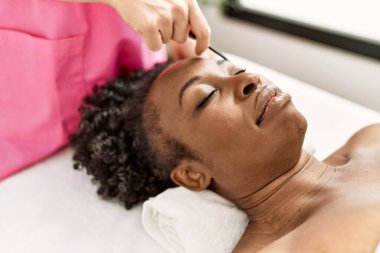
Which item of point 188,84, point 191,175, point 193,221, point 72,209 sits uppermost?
point 188,84

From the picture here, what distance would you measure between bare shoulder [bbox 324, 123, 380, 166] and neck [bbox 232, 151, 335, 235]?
133 mm

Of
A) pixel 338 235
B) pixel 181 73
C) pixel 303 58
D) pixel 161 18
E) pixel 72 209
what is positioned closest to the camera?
pixel 338 235

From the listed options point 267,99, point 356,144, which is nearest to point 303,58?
point 356,144

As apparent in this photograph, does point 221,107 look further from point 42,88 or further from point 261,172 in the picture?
point 42,88

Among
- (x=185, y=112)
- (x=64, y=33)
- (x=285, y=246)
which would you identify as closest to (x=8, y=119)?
(x=64, y=33)

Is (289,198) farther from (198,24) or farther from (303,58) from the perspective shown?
(303,58)

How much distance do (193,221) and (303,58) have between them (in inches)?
47.5

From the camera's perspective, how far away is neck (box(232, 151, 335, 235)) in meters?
1.06

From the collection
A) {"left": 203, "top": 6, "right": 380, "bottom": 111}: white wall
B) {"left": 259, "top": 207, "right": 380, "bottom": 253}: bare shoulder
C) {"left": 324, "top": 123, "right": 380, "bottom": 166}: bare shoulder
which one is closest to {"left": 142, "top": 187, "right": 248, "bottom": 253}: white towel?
{"left": 259, "top": 207, "right": 380, "bottom": 253}: bare shoulder

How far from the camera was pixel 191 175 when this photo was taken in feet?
3.69

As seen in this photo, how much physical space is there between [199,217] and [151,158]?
21cm

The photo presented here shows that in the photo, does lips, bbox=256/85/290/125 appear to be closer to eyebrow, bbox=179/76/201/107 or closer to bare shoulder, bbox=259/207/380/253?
eyebrow, bbox=179/76/201/107

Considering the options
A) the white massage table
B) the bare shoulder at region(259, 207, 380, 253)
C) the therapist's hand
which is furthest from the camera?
the white massage table

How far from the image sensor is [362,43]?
183 centimetres
